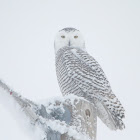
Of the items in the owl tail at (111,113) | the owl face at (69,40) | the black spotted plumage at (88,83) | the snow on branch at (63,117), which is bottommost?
the snow on branch at (63,117)

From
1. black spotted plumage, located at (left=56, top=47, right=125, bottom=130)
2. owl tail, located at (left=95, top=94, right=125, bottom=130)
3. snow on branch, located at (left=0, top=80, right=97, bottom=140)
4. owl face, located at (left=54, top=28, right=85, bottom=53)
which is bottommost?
snow on branch, located at (left=0, top=80, right=97, bottom=140)

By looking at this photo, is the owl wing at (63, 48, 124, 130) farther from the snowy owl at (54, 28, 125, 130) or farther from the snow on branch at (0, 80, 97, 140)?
the snow on branch at (0, 80, 97, 140)

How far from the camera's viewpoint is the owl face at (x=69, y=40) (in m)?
6.16

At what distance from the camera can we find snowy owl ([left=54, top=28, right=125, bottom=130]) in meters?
4.30

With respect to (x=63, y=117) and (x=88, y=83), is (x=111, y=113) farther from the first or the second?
(x=63, y=117)

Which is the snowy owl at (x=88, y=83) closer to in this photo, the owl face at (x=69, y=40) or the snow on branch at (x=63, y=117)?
the owl face at (x=69, y=40)

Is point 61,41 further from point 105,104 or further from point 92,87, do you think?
point 105,104

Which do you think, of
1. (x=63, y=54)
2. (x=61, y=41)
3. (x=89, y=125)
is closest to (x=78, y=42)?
(x=61, y=41)

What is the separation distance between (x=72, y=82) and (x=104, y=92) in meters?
0.58

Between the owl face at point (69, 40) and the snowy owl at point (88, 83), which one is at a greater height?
the owl face at point (69, 40)

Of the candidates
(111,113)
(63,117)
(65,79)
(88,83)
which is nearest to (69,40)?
(65,79)

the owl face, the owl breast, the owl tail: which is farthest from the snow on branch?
the owl face

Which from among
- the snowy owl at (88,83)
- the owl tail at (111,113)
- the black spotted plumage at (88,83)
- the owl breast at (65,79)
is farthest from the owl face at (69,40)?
the owl tail at (111,113)

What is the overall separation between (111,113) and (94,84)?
0.62 metres
